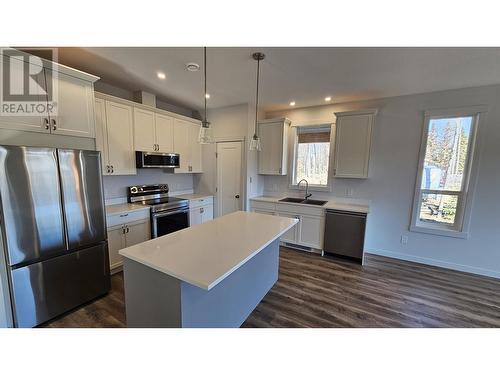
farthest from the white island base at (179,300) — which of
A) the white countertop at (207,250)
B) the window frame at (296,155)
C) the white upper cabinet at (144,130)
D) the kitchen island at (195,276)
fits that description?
the window frame at (296,155)

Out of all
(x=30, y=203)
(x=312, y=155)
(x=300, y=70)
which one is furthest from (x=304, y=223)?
(x=30, y=203)

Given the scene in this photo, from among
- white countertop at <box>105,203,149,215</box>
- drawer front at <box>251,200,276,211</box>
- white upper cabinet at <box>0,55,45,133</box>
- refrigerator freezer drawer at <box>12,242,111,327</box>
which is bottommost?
refrigerator freezer drawer at <box>12,242,111,327</box>

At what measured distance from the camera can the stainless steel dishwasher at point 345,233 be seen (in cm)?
316

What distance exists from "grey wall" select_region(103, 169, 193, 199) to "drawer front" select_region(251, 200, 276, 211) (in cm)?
158

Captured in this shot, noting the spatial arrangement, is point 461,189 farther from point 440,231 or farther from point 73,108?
point 73,108

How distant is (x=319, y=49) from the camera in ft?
6.24

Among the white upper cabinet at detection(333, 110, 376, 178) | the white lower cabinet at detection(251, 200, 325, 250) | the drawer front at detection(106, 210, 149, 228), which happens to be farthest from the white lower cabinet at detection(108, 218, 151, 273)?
the white upper cabinet at detection(333, 110, 376, 178)

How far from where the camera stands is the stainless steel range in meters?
3.07

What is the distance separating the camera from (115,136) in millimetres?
2820

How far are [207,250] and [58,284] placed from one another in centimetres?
166

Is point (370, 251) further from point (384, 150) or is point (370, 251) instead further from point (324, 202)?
point (384, 150)

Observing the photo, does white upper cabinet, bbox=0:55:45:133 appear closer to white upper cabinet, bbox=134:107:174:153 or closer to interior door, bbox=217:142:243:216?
white upper cabinet, bbox=134:107:174:153
